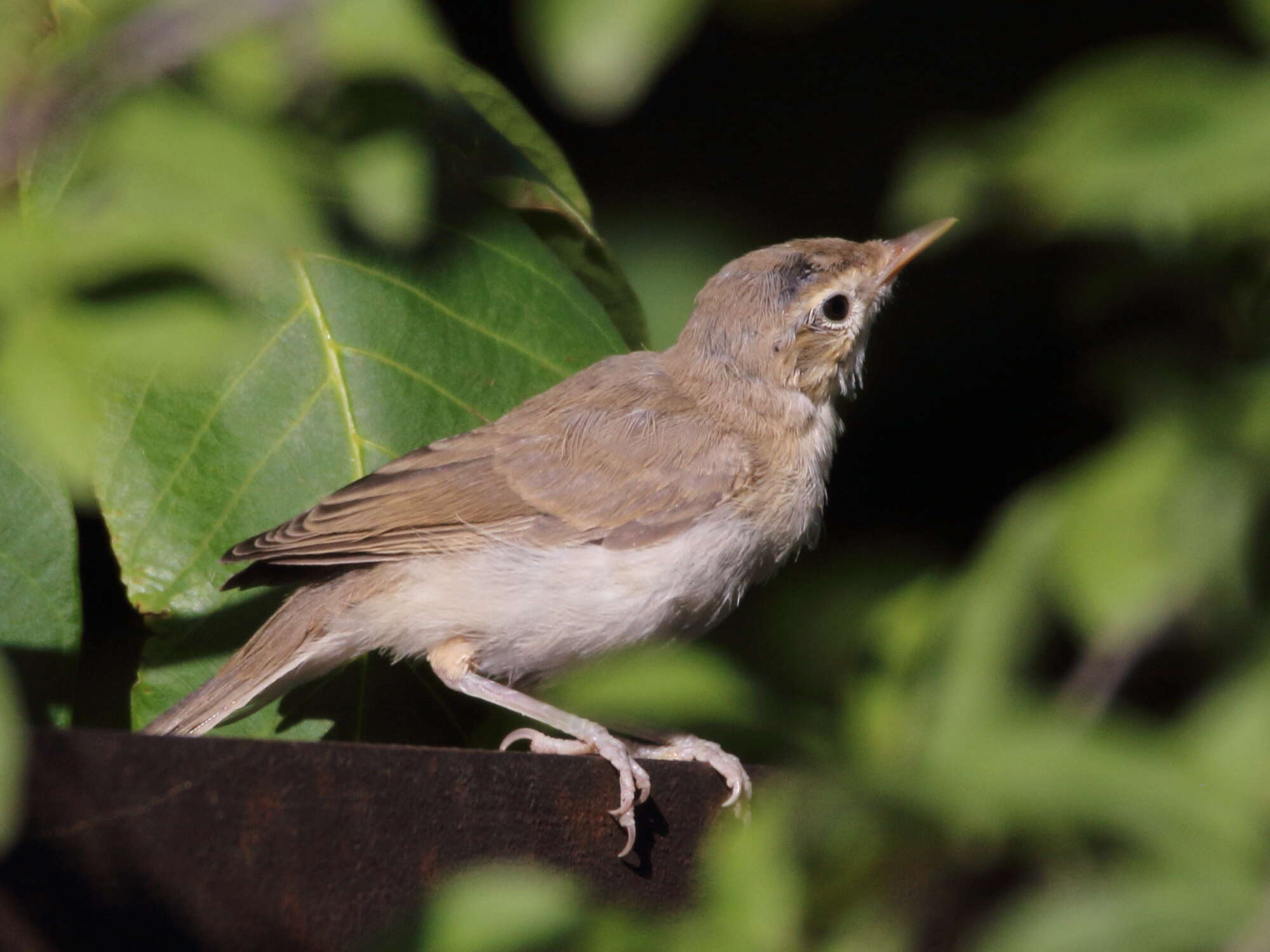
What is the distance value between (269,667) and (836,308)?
6.50 feet

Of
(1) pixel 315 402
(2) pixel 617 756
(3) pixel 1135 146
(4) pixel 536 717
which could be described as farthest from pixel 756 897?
(4) pixel 536 717

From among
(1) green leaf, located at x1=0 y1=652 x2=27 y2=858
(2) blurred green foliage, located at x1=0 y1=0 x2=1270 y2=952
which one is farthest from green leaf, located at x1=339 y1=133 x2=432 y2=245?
(1) green leaf, located at x1=0 y1=652 x2=27 y2=858

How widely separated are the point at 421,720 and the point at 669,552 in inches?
31.3

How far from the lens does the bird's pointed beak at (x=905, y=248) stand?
12.9 ft

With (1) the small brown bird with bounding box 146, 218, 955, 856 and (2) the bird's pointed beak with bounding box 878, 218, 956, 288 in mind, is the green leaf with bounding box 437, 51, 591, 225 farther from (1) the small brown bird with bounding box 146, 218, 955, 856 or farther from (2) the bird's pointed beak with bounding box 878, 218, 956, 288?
(2) the bird's pointed beak with bounding box 878, 218, 956, 288

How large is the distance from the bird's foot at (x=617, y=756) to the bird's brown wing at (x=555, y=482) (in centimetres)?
50

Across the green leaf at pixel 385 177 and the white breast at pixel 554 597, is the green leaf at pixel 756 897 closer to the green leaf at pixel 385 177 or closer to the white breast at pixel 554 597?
the green leaf at pixel 385 177

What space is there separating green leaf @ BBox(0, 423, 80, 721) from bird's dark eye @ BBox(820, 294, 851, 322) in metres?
2.31

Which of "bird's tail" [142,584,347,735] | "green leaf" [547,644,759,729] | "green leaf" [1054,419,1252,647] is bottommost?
"bird's tail" [142,584,347,735]

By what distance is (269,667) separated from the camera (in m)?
3.19

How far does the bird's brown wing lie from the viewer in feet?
10.9

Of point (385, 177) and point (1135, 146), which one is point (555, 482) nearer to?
point (385, 177)

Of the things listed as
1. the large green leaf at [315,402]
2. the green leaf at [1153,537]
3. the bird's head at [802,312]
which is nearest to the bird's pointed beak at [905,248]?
the bird's head at [802,312]

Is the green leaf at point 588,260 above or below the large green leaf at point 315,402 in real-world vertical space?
above
